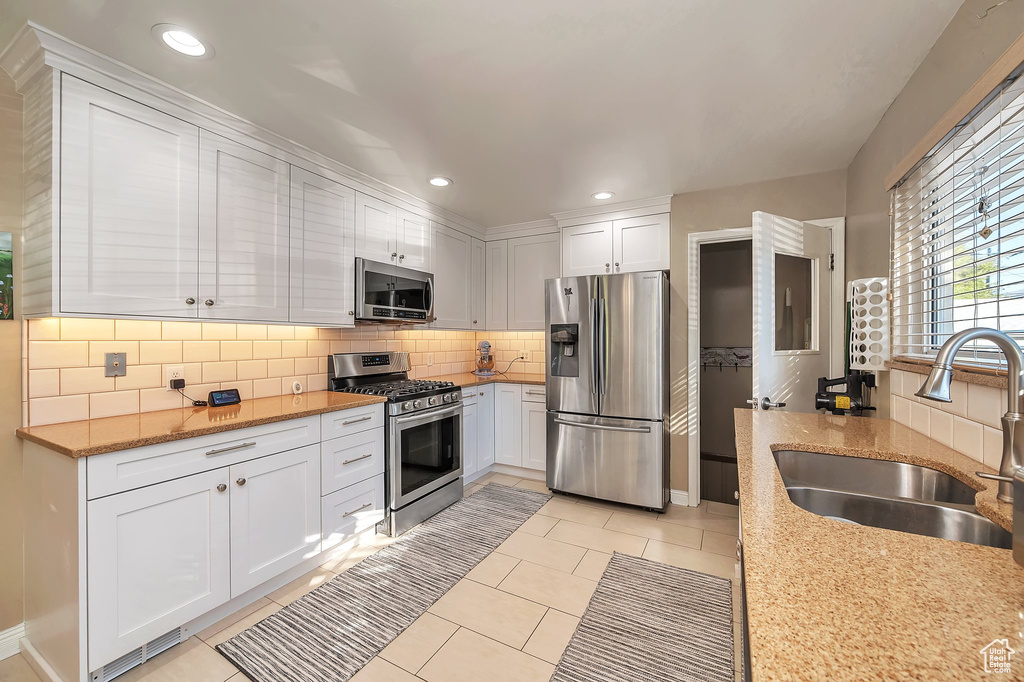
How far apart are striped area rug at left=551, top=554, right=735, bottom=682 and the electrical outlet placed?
2322 mm

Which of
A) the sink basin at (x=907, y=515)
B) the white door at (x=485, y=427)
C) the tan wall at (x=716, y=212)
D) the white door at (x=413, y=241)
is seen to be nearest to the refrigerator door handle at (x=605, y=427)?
the tan wall at (x=716, y=212)

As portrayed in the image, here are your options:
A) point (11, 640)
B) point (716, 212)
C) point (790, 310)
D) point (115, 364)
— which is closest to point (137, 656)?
point (11, 640)

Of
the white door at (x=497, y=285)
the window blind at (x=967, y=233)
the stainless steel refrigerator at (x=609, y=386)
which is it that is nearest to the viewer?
the window blind at (x=967, y=233)

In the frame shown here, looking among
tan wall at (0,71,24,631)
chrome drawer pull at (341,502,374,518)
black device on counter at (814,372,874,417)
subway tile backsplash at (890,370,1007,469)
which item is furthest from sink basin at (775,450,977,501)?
tan wall at (0,71,24,631)

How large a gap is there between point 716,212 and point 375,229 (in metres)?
2.57

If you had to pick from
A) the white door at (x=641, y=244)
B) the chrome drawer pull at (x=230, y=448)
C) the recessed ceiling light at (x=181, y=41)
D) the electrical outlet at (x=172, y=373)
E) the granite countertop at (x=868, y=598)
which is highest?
the recessed ceiling light at (x=181, y=41)

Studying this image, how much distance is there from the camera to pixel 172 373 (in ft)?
7.39

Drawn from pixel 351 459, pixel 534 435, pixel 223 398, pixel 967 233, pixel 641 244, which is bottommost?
pixel 534 435

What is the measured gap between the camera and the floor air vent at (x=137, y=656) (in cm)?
163

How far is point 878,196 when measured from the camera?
2238 mm

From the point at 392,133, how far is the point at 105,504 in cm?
211

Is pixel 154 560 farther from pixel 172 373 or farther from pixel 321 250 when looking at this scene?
pixel 321 250

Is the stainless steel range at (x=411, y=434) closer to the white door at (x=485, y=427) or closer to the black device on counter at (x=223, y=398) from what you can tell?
the white door at (x=485, y=427)

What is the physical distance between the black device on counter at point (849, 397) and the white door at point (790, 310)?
1.04 feet
